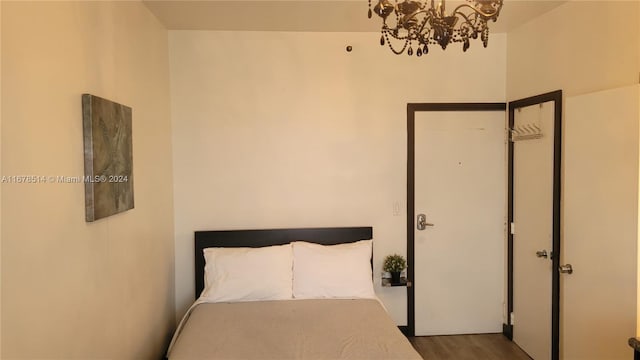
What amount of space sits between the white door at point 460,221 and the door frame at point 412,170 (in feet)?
0.12

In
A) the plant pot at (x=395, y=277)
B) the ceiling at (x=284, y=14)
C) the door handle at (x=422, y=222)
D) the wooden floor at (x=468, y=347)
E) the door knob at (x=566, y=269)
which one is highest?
the ceiling at (x=284, y=14)

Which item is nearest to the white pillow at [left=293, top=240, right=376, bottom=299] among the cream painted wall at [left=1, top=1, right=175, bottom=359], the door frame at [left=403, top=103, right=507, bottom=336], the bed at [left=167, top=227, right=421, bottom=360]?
the bed at [left=167, top=227, right=421, bottom=360]

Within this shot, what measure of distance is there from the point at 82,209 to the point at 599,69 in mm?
2912

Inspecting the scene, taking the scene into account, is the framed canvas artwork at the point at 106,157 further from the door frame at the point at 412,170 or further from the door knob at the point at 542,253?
A: the door knob at the point at 542,253

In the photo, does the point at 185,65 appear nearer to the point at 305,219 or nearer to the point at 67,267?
the point at 305,219

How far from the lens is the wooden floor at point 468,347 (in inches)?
130

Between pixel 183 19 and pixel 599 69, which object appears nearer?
pixel 599 69

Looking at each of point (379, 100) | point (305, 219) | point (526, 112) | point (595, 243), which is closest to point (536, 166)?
point (526, 112)

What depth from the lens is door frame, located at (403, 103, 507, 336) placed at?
3.59 metres

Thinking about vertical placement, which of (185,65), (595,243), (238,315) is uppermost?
(185,65)

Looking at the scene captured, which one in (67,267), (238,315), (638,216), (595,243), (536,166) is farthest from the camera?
(536,166)

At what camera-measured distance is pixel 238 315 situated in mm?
2732

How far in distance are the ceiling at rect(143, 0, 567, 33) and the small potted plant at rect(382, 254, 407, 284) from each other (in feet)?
6.20

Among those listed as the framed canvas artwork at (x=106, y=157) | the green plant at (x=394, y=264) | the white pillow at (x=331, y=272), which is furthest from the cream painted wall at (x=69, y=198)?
the green plant at (x=394, y=264)
